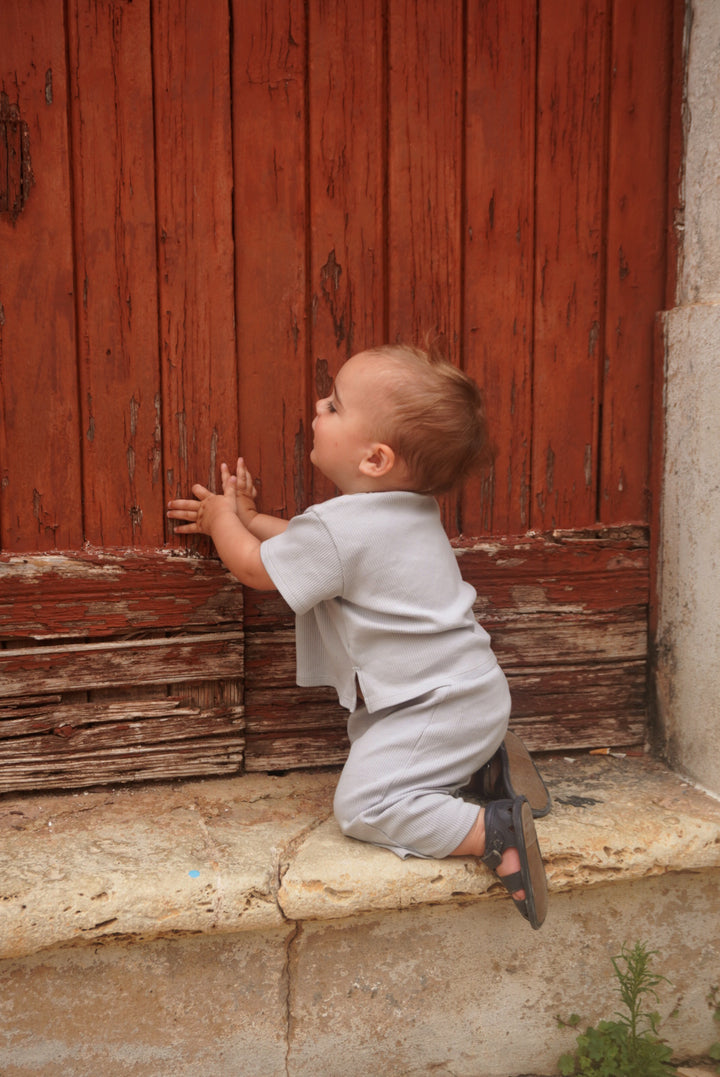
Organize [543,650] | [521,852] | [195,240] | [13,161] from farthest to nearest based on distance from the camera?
[543,650] → [195,240] → [13,161] → [521,852]

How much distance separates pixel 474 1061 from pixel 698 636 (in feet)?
3.71

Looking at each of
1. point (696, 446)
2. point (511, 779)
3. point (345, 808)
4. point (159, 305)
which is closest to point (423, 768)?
point (345, 808)

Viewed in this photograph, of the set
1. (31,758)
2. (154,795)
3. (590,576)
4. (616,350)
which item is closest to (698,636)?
(590,576)

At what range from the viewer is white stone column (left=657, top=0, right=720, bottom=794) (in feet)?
7.23

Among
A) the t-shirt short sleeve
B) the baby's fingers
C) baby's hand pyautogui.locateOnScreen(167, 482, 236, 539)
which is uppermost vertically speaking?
the baby's fingers

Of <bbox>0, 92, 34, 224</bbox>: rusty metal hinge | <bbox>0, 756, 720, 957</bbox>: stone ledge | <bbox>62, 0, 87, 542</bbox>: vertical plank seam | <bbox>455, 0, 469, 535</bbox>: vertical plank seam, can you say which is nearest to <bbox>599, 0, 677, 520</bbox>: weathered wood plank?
<bbox>455, 0, 469, 535</bbox>: vertical plank seam

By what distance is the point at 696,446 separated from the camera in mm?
2260

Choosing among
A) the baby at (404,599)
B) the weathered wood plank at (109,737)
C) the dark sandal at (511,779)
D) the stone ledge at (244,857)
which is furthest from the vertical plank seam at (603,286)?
the weathered wood plank at (109,737)

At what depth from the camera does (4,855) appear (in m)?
1.91

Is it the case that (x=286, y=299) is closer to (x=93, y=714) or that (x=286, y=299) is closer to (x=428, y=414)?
(x=428, y=414)

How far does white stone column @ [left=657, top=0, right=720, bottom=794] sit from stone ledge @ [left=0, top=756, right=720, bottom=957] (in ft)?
0.69

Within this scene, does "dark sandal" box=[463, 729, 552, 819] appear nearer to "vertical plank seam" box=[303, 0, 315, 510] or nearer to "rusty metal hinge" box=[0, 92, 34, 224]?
"vertical plank seam" box=[303, 0, 315, 510]

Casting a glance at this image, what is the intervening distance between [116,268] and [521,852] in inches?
61.8

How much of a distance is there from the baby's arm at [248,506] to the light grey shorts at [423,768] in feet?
1.71
